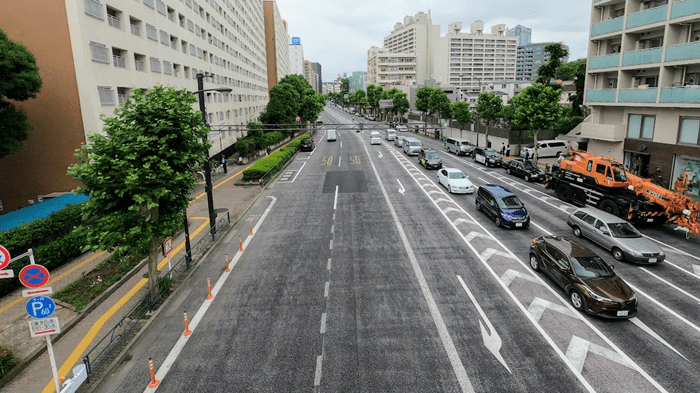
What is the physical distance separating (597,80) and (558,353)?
33772mm

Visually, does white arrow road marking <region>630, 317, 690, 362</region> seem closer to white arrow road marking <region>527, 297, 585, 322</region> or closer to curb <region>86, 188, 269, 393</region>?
white arrow road marking <region>527, 297, 585, 322</region>

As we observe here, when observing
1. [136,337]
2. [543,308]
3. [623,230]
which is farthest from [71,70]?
[623,230]

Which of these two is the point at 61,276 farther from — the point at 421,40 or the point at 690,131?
the point at 421,40

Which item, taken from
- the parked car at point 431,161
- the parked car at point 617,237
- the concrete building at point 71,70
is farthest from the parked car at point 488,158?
the concrete building at point 71,70

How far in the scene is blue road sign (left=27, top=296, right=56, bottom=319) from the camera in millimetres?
8961

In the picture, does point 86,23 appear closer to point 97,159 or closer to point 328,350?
point 97,159

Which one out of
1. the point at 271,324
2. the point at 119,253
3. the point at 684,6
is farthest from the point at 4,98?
the point at 684,6

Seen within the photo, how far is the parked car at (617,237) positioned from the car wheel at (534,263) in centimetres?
429

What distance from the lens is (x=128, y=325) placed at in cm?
1270

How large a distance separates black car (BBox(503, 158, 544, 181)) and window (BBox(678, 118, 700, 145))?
32.2 ft

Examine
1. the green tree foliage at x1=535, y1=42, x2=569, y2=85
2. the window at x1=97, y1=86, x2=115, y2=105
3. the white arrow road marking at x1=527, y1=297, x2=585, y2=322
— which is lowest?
the white arrow road marking at x1=527, y1=297, x2=585, y2=322

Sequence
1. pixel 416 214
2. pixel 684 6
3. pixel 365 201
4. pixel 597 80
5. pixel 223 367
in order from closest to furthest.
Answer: pixel 223 367, pixel 416 214, pixel 684 6, pixel 365 201, pixel 597 80

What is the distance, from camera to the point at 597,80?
35812 millimetres

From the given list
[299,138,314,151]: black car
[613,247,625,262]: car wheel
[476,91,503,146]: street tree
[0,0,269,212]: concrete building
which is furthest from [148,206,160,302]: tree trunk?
[476,91,503,146]: street tree
